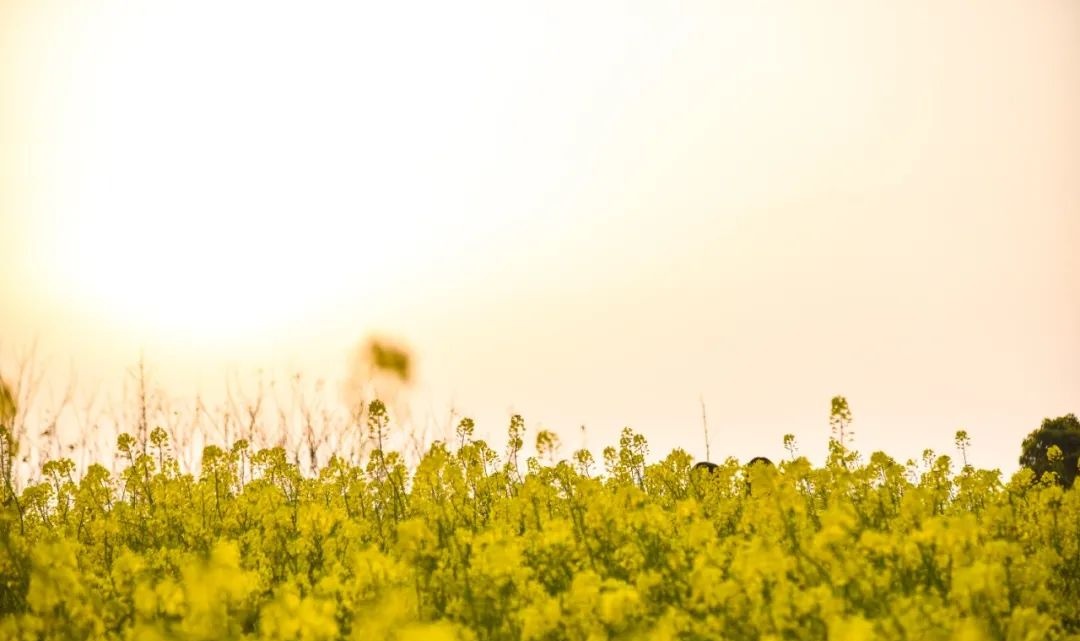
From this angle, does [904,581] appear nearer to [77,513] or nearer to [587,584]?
[587,584]

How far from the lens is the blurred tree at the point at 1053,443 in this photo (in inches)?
949

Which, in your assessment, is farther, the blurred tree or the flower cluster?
the blurred tree

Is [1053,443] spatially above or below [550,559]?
above

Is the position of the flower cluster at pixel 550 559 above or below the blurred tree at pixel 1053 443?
below

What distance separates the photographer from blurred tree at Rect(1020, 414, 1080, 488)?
2411 centimetres

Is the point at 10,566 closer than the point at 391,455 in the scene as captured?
Yes

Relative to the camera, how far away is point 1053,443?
25.1m

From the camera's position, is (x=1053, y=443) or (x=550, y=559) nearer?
(x=550, y=559)

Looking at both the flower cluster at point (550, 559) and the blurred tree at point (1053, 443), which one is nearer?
the flower cluster at point (550, 559)

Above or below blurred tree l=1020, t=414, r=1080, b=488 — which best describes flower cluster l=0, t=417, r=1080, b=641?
below

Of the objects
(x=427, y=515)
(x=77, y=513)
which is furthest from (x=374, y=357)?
(x=427, y=515)

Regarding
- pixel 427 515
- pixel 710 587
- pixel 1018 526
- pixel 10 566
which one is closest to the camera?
pixel 710 587

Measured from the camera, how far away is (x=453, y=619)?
7.04m

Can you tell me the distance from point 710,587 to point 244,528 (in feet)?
22.4
